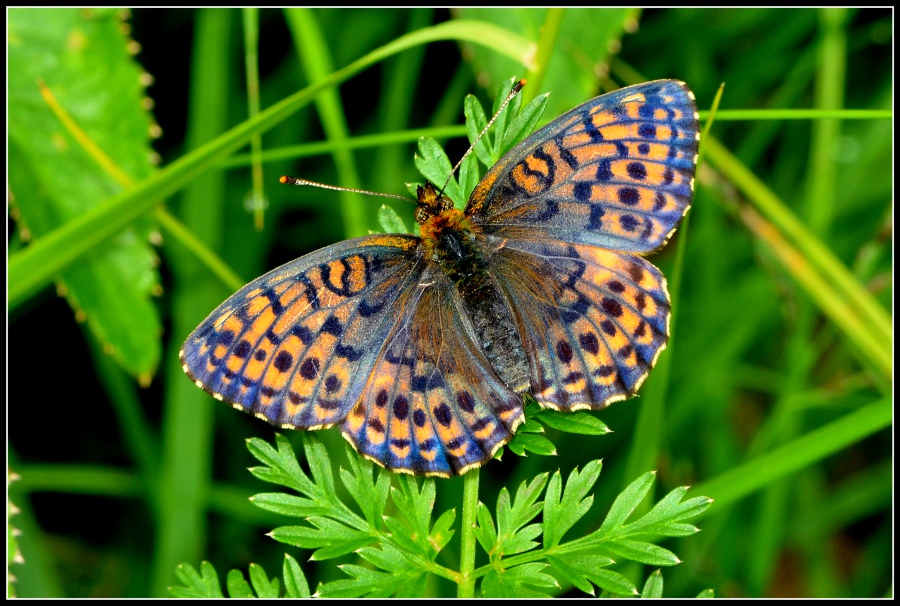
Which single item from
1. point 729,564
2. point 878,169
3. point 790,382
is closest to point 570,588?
point 729,564

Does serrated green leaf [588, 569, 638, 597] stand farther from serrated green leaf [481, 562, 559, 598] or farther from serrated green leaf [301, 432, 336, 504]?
serrated green leaf [301, 432, 336, 504]

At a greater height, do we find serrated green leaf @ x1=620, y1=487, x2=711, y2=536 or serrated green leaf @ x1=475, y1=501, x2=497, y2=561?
serrated green leaf @ x1=620, y1=487, x2=711, y2=536

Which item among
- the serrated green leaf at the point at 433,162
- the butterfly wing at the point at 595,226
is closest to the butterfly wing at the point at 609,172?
the butterfly wing at the point at 595,226

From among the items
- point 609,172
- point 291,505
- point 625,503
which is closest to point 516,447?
point 625,503

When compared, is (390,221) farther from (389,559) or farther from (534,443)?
(389,559)

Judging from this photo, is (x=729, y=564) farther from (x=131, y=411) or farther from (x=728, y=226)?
(x=131, y=411)

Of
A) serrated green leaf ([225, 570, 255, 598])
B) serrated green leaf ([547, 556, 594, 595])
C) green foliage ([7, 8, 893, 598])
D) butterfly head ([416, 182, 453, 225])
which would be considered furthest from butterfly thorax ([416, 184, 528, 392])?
serrated green leaf ([225, 570, 255, 598])
